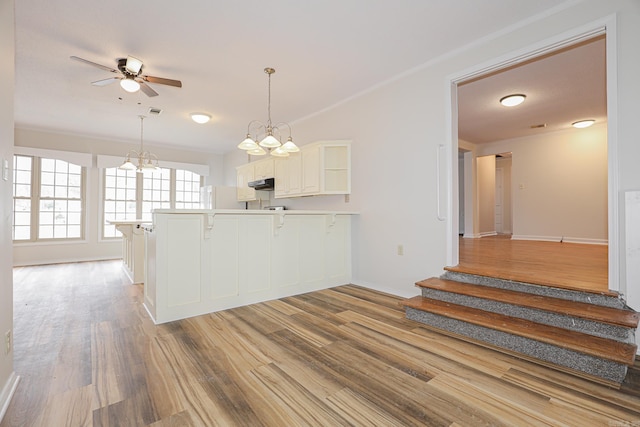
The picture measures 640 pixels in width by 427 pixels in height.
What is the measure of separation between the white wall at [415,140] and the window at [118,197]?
17.9 ft

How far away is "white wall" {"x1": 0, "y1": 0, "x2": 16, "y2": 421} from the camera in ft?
5.20

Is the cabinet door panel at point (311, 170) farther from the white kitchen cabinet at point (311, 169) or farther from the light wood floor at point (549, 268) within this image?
the light wood floor at point (549, 268)

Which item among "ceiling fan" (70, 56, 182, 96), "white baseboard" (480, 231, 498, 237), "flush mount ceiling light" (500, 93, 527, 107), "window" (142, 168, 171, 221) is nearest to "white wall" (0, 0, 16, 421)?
"ceiling fan" (70, 56, 182, 96)

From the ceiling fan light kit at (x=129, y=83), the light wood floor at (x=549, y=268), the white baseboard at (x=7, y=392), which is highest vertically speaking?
the ceiling fan light kit at (x=129, y=83)

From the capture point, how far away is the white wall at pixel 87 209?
20.2 ft

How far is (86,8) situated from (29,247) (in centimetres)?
597

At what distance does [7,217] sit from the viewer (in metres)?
1.68

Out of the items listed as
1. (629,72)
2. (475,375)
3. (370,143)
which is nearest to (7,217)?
(475,375)

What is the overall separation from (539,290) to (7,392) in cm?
377

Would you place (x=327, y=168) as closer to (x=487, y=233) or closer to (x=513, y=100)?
(x=513, y=100)

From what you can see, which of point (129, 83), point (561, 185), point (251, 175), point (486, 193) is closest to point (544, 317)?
point (129, 83)

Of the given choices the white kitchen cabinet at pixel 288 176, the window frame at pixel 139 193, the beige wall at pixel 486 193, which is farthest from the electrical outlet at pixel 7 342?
the beige wall at pixel 486 193

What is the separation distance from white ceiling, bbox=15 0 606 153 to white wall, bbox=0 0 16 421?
1165 millimetres

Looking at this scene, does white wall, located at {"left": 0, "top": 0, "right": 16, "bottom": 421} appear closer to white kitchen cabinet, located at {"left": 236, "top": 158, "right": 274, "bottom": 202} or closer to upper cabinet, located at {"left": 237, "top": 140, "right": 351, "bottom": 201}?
upper cabinet, located at {"left": 237, "top": 140, "right": 351, "bottom": 201}
